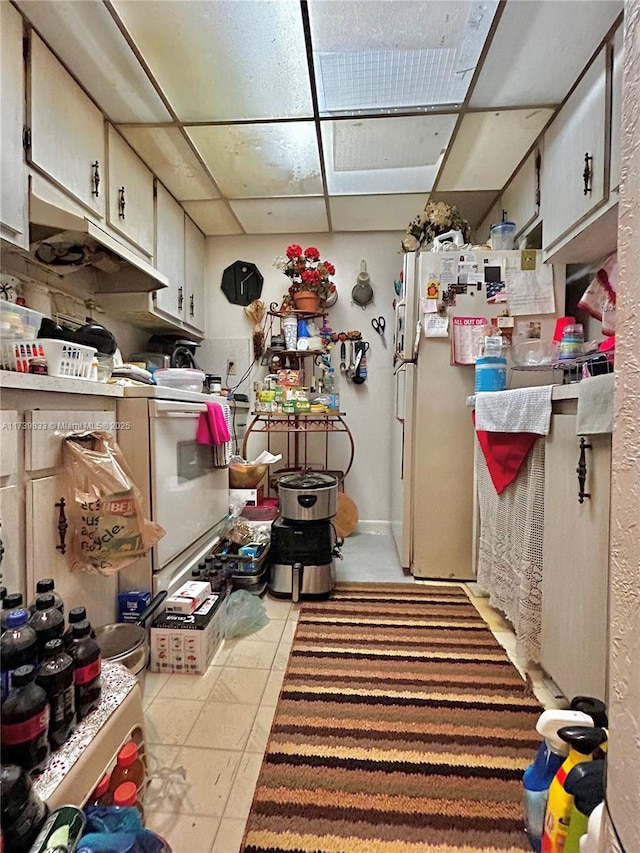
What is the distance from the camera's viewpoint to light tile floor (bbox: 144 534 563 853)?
84cm

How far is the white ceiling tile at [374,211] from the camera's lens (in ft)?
8.11

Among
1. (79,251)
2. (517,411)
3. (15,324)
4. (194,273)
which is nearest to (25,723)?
(15,324)

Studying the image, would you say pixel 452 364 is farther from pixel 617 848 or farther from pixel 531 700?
pixel 617 848

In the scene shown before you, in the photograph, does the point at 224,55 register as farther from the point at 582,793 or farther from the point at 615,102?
the point at 582,793

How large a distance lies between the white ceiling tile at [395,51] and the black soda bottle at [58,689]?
6.23ft

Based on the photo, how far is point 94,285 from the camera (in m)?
2.11

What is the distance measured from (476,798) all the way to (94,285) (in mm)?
2502

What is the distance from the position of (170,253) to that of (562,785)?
109 inches

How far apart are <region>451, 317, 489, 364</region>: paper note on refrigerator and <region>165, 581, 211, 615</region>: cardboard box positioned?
159 centimetres

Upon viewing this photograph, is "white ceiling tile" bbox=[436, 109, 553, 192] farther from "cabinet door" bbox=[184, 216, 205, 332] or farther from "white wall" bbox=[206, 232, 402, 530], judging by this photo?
"cabinet door" bbox=[184, 216, 205, 332]

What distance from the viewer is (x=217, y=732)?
1083mm

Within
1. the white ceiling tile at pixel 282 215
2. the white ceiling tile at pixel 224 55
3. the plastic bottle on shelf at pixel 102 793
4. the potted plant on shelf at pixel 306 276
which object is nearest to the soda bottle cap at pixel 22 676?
the plastic bottle on shelf at pixel 102 793

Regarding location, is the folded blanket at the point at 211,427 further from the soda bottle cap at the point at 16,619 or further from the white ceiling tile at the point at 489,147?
the white ceiling tile at the point at 489,147

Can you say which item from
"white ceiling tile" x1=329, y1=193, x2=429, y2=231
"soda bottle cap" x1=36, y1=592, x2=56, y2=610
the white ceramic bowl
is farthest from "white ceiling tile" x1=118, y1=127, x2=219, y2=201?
"soda bottle cap" x1=36, y1=592, x2=56, y2=610
